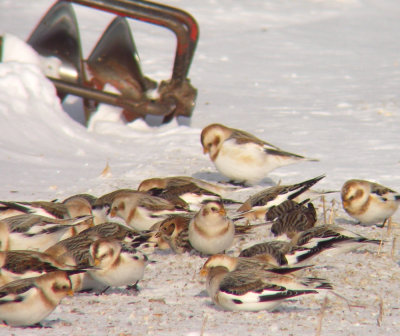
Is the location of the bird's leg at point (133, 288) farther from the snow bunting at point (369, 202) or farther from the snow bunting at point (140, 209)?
the snow bunting at point (369, 202)

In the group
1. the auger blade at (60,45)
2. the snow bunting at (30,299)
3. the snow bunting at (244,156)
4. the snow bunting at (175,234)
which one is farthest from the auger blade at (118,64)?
the snow bunting at (30,299)

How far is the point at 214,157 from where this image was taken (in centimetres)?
848

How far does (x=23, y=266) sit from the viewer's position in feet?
17.3

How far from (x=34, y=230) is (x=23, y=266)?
86cm

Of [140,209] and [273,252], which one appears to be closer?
[273,252]

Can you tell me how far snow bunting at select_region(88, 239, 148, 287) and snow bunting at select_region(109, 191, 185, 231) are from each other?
135 centimetres

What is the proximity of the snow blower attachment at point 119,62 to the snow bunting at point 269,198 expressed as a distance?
3.19 meters

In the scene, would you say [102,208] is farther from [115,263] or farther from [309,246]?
[309,246]

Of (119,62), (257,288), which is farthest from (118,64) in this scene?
(257,288)

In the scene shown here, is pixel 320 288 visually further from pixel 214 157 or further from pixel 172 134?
pixel 172 134

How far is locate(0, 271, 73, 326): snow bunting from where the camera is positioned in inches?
184

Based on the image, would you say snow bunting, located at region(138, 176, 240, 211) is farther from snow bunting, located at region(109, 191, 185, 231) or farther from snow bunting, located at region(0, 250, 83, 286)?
snow bunting, located at region(0, 250, 83, 286)

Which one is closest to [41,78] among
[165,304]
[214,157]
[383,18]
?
[214,157]

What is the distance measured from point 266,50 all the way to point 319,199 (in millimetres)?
6243
